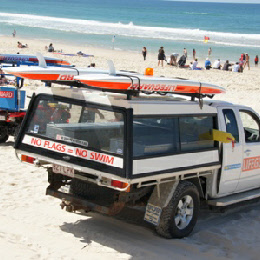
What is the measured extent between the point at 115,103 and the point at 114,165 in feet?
2.28

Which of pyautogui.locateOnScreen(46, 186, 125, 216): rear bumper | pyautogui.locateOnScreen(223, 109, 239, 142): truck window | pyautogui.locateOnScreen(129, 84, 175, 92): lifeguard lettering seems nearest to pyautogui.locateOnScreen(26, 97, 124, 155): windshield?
pyautogui.locateOnScreen(129, 84, 175, 92): lifeguard lettering

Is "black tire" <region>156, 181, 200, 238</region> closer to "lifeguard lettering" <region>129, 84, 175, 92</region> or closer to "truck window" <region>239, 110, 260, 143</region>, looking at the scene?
"lifeguard lettering" <region>129, 84, 175, 92</region>

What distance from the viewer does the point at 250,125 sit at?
26.0ft

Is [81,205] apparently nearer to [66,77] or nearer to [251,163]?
[66,77]

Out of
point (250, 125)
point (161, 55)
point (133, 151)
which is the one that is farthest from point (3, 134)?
point (161, 55)

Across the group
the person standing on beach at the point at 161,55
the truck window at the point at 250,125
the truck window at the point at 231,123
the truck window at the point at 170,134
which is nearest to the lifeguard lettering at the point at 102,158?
the truck window at the point at 170,134

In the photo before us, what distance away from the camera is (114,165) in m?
5.79

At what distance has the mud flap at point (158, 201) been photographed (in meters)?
6.29

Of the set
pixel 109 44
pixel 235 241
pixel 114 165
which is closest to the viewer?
pixel 114 165

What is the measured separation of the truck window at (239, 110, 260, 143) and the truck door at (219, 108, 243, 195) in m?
0.32

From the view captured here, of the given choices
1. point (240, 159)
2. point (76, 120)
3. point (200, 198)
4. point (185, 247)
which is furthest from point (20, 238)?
point (240, 159)

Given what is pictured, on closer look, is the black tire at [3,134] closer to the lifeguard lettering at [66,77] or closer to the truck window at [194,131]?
the lifeguard lettering at [66,77]

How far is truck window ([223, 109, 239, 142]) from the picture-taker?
7.32 meters

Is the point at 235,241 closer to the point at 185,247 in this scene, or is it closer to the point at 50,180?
the point at 185,247
